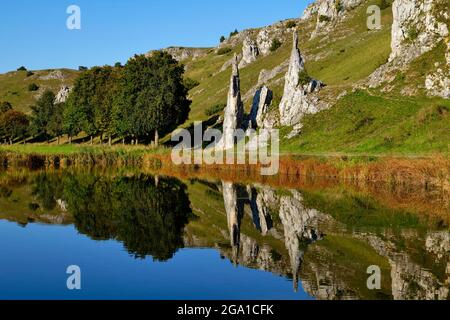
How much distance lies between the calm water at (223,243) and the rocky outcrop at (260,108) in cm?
3725

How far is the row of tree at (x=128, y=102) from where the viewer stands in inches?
3406

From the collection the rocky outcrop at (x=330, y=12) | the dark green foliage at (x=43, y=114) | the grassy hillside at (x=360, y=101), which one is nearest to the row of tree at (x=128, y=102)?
the dark green foliage at (x=43, y=114)

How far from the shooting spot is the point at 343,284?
19359 mm

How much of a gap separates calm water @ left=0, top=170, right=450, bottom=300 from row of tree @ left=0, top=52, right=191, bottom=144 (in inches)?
1666

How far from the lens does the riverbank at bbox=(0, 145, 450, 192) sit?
42.7 m

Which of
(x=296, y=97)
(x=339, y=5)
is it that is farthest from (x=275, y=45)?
(x=296, y=97)

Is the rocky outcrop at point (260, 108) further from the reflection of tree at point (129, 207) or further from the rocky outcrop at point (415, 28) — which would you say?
the reflection of tree at point (129, 207)

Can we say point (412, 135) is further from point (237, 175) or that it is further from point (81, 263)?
point (81, 263)

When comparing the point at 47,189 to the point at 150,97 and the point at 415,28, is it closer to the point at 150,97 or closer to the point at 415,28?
the point at 150,97

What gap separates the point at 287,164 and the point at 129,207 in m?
21.1

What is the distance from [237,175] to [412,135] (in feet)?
57.5

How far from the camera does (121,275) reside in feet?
67.1

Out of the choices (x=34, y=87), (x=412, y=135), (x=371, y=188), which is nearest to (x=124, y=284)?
(x=371, y=188)

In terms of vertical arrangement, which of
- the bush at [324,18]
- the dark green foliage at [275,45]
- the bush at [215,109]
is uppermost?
the bush at [324,18]
